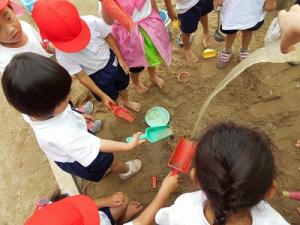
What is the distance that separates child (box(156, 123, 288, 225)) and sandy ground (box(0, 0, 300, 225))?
111 centimetres

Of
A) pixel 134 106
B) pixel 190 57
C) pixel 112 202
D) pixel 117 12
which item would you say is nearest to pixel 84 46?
pixel 117 12

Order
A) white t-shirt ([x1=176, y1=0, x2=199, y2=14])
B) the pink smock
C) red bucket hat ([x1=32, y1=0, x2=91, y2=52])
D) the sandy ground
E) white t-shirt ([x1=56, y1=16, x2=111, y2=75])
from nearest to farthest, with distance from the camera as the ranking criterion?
1. red bucket hat ([x1=32, y1=0, x2=91, y2=52])
2. white t-shirt ([x1=56, y1=16, x2=111, y2=75])
3. the pink smock
4. the sandy ground
5. white t-shirt ([x1=176, y1=0, x2=199, y2=14])

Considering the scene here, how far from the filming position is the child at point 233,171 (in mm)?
1237

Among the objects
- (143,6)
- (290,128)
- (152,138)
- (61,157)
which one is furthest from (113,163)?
(290,128)

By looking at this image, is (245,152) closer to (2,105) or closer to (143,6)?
(143,6)

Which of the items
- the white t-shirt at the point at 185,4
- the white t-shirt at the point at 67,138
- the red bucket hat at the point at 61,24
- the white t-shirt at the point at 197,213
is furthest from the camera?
the white t-shirt at the point at 185,4

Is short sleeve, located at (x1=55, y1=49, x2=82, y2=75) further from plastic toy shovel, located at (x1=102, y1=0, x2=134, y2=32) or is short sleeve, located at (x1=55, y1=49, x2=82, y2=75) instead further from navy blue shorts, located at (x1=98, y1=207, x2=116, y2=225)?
navy blue shorts, located at (x1=98, y1=207, x2=116, y2=225)

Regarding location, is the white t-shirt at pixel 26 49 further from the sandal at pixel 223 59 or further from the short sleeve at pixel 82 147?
the sandal at pixel 223 59

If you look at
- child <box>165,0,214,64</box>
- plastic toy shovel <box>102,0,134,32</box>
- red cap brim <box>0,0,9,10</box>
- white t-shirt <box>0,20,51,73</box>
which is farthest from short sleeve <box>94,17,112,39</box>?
child <box>165,0,214,64</box>

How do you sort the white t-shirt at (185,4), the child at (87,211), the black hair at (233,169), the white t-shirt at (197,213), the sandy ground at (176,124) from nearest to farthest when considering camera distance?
1. the black hair at (233,169)
2. the white t-shirt at (197,213)
3. the child at (87,211)
4. the sandy ground at (176,124)
5. the white t-shirt at (185,4)

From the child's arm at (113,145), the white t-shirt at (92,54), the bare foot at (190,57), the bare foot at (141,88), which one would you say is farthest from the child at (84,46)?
the bare foot at (190,57)

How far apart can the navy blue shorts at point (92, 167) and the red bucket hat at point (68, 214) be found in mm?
368

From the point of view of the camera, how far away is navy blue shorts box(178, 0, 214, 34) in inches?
107

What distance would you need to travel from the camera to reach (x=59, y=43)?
214 centimetres
